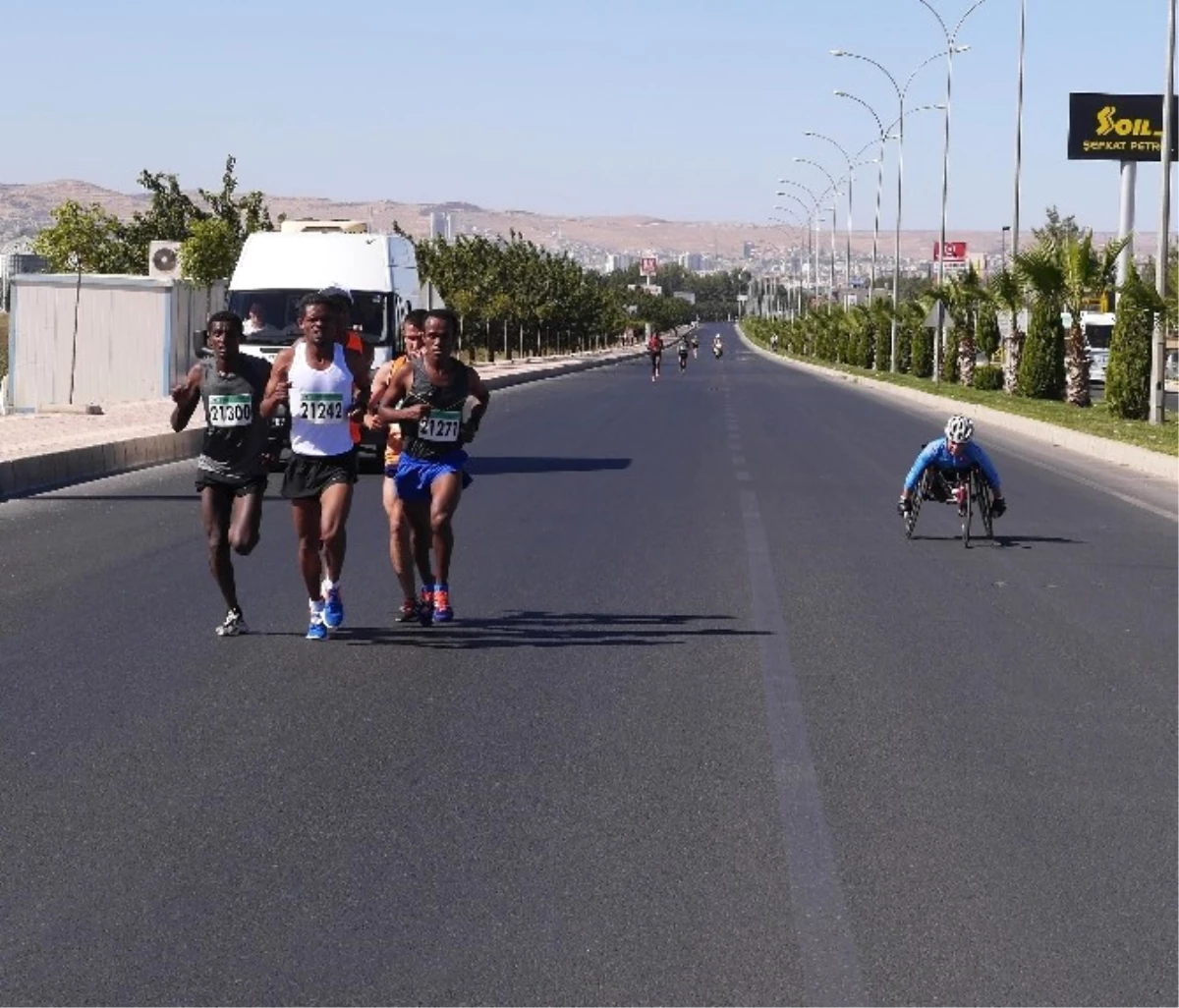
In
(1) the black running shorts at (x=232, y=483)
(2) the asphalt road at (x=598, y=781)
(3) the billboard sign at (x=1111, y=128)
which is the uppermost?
(3) the billboard sign at (x=1111, y=128)

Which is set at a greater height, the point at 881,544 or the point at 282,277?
the point at 282,277

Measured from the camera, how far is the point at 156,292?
40.2 metres

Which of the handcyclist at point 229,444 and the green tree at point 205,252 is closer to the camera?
the handcyclist at point 229,444

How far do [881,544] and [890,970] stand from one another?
12.0 m

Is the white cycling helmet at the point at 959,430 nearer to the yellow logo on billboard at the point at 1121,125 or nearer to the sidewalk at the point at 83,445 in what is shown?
the sidewalk at the point at 83,445

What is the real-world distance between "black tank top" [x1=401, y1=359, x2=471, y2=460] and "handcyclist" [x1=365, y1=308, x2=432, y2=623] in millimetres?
92

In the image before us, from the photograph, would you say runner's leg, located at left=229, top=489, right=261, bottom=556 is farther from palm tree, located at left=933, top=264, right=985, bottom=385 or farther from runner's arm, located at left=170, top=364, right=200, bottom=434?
palm tree, located at left=933, top=264, right=985, bottom=385

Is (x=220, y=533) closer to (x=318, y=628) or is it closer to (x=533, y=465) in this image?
(x=318, y=628)

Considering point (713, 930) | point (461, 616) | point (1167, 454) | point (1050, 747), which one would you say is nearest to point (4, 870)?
point (713, 930)

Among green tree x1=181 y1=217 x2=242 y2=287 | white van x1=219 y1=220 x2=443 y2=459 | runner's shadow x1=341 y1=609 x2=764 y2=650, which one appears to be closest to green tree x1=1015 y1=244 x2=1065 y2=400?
green tree x1=181 y1=217 x2=242 y2=287

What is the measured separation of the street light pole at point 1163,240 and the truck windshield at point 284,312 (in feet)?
45.6

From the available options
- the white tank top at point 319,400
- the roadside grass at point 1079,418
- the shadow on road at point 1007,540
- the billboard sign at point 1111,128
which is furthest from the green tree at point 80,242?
the billboard sign at point 1111,128

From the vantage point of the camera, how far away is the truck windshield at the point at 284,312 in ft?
87.4

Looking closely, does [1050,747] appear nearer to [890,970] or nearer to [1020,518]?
[890,970]
